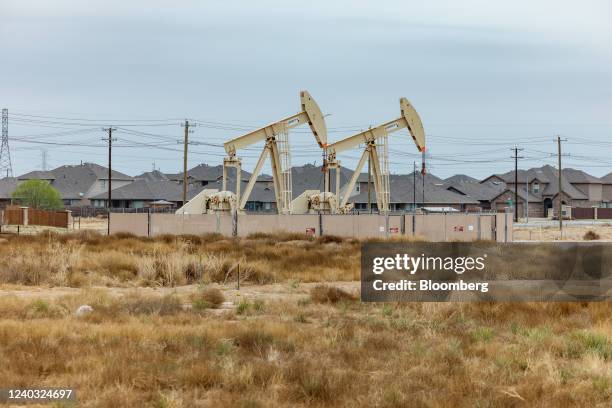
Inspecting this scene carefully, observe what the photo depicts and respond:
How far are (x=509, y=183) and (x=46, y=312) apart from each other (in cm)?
10061

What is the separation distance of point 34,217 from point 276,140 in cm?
2244

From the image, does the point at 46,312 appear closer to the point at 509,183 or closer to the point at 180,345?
the point at 180,345

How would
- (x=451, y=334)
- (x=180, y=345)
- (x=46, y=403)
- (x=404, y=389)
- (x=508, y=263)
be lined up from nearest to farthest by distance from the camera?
1. (x=46, y=403)
2. (x=404, y=389)
3. (x=180, y=345)
4. (x=451, y=334)
5. (x=508, y=263)

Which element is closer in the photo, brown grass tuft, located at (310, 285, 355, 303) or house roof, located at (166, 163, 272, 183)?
brown grass tuft, located at (310, 285, 355, 303)

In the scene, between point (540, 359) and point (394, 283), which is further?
point (394, 283)

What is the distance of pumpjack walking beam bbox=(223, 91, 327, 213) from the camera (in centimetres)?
4781

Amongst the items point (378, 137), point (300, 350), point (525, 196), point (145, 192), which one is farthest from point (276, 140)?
point (525, 196)

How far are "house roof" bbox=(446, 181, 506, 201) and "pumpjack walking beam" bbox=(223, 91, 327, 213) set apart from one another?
52.5 meters

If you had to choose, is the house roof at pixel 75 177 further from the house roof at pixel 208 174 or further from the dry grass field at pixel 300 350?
the dry grass field at pixel 300 350

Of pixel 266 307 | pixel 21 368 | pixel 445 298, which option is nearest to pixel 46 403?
pixel 21 368

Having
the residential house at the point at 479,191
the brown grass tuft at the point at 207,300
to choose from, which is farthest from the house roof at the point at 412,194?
the brown grass tuft at the point at 207,300

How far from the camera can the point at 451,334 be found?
40.2ft

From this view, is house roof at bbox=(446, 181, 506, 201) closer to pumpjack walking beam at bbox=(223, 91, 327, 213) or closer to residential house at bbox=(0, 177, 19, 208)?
pumpjack walking beam at bbox=(223, 91, 327, 213)

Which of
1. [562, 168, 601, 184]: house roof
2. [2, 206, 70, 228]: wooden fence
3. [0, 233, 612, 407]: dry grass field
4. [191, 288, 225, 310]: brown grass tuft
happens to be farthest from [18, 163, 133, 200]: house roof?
[191, 288, 225, 310]: brown grass tuft
